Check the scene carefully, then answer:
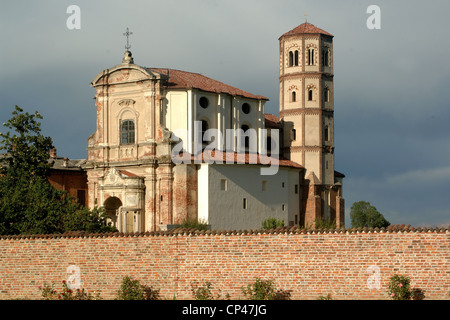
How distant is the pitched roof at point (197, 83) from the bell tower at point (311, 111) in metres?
3.31

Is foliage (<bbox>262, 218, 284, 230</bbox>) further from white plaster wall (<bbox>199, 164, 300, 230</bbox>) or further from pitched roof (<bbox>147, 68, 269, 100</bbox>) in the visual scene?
pitched roof (<bbox>147, 68, 269, 100</bbox>)

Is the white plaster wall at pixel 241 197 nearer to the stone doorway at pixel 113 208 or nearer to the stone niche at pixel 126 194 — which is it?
the stone niche at pixel 126 194

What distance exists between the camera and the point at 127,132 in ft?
176

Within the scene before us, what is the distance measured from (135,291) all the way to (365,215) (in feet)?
207

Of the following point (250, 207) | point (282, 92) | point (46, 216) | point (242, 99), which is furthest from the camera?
point (282, 92)

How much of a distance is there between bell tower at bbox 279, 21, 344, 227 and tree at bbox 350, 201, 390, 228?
95.1 ft

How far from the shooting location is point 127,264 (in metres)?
30.7

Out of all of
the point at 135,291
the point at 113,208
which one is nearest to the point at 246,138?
the point at 113,208

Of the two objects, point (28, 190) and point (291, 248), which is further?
point (28, 190)

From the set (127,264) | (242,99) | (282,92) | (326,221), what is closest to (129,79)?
(242,99)

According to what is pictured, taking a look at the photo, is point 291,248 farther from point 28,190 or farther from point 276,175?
point 276,175

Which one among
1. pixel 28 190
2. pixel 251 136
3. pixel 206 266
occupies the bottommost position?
pixel 206 266

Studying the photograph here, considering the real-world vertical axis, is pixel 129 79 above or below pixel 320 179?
above

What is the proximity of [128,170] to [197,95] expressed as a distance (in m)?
6.49
